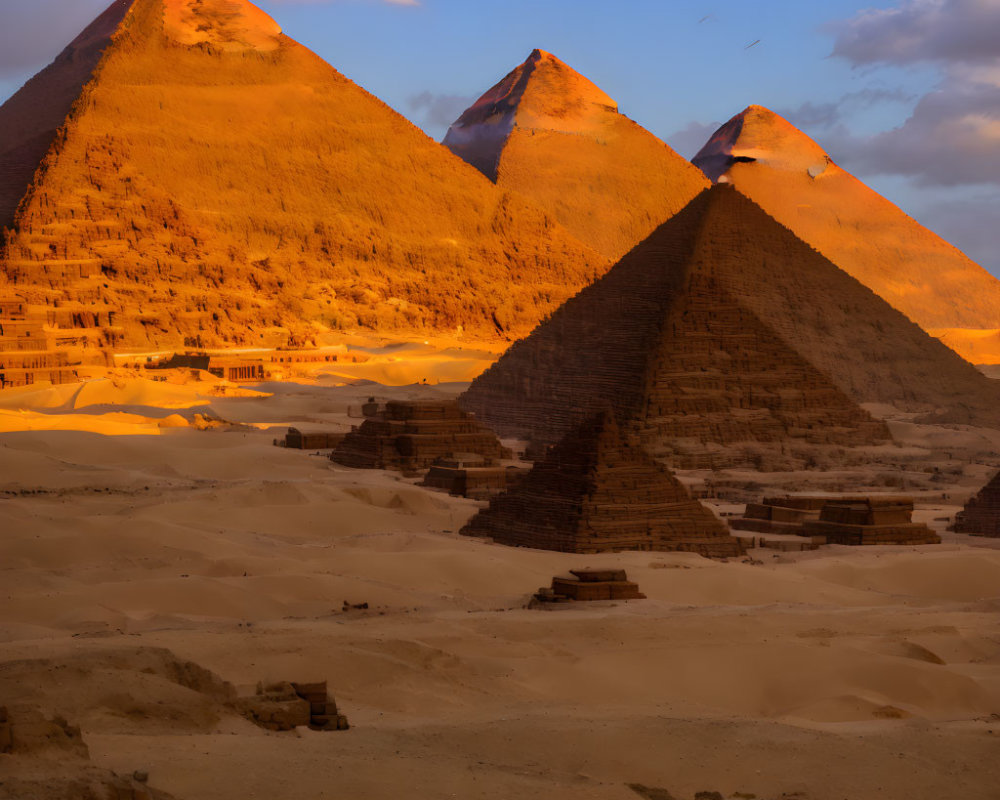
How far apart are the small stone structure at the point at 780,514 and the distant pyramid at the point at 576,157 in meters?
100

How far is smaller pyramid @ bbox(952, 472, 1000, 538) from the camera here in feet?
71.8

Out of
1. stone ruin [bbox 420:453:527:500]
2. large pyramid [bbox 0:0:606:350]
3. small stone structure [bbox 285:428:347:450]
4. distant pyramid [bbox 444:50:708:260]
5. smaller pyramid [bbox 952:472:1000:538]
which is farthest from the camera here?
distant pyramid [bbox 444:50:708:260]

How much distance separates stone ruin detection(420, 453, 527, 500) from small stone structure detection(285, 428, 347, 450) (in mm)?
6004

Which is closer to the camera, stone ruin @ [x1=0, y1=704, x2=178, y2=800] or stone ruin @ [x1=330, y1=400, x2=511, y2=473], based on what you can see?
stone ruin @ [x1=0, y1=704, x2=178, y2=800]

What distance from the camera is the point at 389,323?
8412cm

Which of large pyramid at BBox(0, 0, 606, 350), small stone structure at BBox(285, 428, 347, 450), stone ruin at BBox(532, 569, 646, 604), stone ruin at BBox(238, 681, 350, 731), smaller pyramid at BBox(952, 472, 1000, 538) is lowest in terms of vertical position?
stone ruin at BBox(238, 681, 350, 731)

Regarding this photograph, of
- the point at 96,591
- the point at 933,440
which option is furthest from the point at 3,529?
the point at 933,440

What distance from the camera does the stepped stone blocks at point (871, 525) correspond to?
20984mm

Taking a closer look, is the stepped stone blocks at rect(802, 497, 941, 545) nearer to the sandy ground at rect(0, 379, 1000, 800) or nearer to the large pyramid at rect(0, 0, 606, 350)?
the sandy ground at rect(0, 379, 1000, 800)

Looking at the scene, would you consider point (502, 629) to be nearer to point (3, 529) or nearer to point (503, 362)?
point (3, 529)

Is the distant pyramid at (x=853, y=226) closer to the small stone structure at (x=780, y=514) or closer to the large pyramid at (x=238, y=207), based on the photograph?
the large pyramid at (x=238, y=207)

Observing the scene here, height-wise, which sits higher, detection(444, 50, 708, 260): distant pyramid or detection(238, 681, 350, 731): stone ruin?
detection(444, 50, 708, 260): distant pyramid

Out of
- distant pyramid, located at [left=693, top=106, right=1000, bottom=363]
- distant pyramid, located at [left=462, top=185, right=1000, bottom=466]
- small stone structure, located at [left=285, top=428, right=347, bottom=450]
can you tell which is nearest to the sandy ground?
small stone structure, located at [left=285, top=428, right=347, bottom=450]

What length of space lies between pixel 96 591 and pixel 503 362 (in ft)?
87.5
